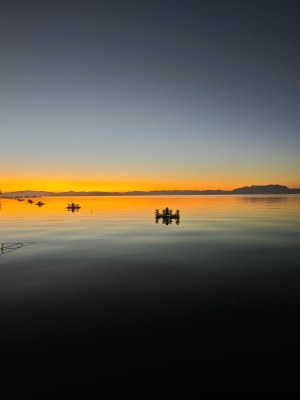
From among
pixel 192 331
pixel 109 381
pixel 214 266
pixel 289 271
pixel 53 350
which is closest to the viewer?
pixel 109 381

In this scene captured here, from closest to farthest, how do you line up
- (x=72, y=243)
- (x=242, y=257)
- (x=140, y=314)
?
1. (x=140, y=314)
2. (x=242, y=257)
3. (x=72, y=243)

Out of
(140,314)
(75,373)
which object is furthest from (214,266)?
(75,373)

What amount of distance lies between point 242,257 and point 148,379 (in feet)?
78.1

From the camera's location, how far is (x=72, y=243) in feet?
140

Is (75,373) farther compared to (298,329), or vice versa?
(298,329)

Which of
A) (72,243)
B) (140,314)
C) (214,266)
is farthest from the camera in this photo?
(72,243)

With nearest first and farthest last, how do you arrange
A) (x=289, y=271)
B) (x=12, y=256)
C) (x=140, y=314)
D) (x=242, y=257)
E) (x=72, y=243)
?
1. (x=140, y=314)
2. (x=289, y=271)
3. (x=242, y=257)
4. (x=12, y=256)
5. (x=72, y=243)

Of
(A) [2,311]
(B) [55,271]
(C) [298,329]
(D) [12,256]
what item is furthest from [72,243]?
(C) [298,329]

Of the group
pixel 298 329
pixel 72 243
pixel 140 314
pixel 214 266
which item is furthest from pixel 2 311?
pixel 72 243

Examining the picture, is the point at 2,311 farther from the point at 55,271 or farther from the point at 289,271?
the point at 289,271

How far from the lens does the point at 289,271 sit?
25031 millimetres

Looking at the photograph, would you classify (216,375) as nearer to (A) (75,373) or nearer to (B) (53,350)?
(A) (75,373)

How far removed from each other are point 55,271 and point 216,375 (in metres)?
19.4

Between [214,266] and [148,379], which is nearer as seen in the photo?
[148,379]
